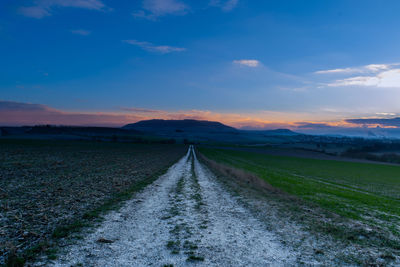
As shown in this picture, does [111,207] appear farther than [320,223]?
Yes

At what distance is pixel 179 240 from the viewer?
350 inches

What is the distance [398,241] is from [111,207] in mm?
13337

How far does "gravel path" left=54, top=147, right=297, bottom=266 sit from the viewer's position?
24.0 feet

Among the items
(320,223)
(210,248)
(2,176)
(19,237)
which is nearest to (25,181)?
(2,176)

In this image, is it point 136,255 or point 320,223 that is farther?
point 320,223

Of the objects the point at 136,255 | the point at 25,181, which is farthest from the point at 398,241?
the point at 25,181

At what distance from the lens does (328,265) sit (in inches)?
290

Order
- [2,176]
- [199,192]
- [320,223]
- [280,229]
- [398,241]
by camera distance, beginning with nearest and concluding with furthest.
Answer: [398,241], [280,229], [320,223], [199,192], [2,176]

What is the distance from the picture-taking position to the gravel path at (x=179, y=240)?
732cm

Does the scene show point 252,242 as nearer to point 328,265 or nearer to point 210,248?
point 210,248

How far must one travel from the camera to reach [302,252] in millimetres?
8188

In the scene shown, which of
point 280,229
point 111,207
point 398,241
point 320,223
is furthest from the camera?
point 111,207

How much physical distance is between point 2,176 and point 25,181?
3.90 metres

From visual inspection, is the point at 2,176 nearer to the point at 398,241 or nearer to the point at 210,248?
the point at 210,248
